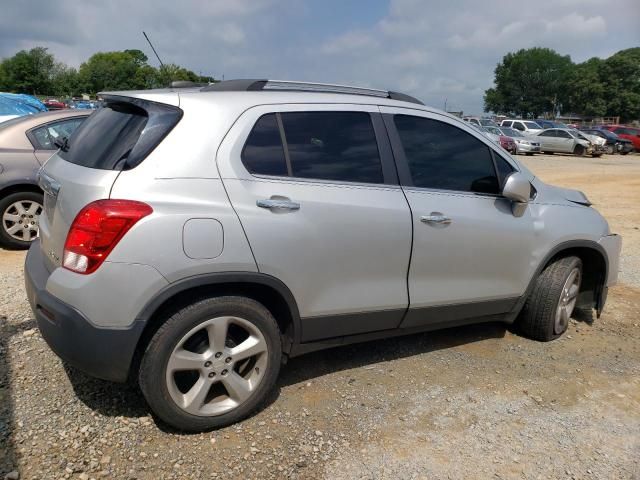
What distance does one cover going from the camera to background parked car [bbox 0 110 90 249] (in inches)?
225

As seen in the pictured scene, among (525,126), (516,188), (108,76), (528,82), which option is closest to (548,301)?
(516,188)

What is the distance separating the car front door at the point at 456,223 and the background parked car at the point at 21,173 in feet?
14.0

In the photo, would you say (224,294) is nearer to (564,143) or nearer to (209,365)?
(209,365)

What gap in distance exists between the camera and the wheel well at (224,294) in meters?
2.63

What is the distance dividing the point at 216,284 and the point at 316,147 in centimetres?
96

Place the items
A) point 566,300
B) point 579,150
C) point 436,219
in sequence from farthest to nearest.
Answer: point 579,150 < point 566,300 < point 436,219

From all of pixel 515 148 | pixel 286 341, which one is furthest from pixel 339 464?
pixel 515 148

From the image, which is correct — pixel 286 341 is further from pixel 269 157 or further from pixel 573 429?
pixel 573 429

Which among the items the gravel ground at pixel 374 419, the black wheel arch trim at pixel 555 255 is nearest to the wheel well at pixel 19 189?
the gravel ground at pixel 374 419

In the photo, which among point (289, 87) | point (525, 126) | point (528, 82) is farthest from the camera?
point (528, 82)

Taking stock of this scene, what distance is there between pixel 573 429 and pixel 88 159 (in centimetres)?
306

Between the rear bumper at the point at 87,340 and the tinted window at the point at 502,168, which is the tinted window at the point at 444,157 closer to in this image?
the tinted window at the point at 502,168

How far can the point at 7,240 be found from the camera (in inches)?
230

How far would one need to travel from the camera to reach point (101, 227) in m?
2.45
